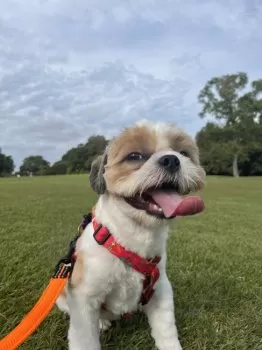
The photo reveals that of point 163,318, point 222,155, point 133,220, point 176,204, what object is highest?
point 222,155

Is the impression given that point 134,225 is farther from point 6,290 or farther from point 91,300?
point 6,290

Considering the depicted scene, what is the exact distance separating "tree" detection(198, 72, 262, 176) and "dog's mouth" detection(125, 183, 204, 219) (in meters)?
59.9

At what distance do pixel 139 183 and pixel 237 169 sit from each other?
63.7 metres

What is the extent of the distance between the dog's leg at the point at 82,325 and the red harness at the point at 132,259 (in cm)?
37

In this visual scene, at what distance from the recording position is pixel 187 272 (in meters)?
5.40

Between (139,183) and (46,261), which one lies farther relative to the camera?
(46,261)

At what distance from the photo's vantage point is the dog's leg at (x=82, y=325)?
3.11 meters

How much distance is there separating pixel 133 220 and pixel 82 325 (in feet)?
2.55

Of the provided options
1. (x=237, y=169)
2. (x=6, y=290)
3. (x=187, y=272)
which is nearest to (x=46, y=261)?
(x=6, y=290)

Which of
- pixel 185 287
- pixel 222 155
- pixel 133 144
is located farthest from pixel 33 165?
pixel 133 144

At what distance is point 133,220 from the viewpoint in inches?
129

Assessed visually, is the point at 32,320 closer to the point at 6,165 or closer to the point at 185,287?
the point at 185,287

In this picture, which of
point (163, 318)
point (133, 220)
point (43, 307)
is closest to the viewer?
point (43, 307)

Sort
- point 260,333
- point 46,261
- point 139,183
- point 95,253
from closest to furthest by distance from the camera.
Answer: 1. point 139,183
2. point 95,253
3. point 260,333
4. point 46,261
